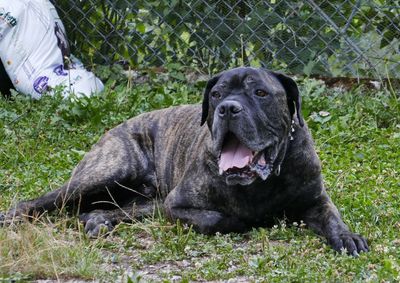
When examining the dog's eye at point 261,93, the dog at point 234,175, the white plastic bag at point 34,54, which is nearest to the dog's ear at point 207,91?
the dog at point 234,175

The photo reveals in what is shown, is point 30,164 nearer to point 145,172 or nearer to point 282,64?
point 145,172

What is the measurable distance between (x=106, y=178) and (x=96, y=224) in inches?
19.8

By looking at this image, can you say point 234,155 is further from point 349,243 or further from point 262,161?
point 349,243

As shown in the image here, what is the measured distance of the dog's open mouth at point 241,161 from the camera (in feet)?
17.0

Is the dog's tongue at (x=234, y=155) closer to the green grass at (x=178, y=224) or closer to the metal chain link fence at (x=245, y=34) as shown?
the green grass at (x=178, y=224)

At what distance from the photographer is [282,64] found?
852 centimetres

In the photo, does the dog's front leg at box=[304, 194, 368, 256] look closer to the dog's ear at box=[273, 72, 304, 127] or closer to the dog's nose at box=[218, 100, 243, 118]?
the dog's ear at box=[273, 72, 304, 127]

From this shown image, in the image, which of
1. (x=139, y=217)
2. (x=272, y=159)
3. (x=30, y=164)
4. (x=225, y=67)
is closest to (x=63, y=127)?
(x=30, y=164)

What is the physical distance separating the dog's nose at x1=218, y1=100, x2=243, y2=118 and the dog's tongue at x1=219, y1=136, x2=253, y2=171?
17 centimetres

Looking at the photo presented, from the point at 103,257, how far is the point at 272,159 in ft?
3.43

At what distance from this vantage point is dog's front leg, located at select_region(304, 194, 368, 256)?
195 inches

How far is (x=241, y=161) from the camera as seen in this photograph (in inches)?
205

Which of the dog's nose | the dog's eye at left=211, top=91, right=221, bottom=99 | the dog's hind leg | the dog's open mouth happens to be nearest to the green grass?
the dog's hind leg

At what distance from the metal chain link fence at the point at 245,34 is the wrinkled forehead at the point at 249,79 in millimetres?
2900
